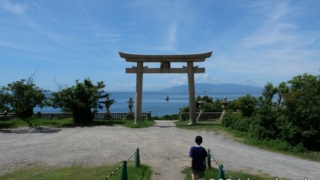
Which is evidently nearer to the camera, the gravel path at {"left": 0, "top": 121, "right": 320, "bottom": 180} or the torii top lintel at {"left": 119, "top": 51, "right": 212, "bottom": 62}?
the gravel path at {"left": 0, "top": 121, "right": 320, "bottom": 180}

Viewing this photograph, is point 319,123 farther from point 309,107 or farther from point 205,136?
point 205,136

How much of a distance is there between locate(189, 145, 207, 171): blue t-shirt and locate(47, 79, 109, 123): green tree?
15.3 metres

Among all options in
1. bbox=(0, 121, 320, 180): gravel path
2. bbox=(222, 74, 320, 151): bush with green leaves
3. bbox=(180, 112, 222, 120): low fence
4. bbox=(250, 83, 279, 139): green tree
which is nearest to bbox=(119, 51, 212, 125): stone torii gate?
bbox=(180, 112, 222, 120): low fence

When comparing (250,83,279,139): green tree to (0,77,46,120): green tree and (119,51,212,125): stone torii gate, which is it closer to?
(119,51,212,125): stone torii gate

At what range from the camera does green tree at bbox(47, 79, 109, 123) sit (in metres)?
19.5

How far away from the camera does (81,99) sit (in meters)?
20.2

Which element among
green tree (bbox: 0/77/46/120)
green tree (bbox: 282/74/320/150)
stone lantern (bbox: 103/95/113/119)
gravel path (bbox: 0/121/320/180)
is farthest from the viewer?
stone lantern (bbox: 103/95/113/119)

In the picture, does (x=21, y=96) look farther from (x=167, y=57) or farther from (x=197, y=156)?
(x=197, y=156)

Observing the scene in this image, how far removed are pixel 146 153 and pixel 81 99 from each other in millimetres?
11496

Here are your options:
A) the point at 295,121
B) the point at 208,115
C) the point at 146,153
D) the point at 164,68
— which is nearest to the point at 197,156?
the point at 146,153

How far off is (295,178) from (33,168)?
759 cm

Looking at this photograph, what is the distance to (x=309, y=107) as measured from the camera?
11.5 m

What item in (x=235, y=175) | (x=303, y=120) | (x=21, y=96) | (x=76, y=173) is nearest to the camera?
(x=235, y=175)

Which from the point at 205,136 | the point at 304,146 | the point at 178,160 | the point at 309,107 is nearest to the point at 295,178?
the point at 178,160
